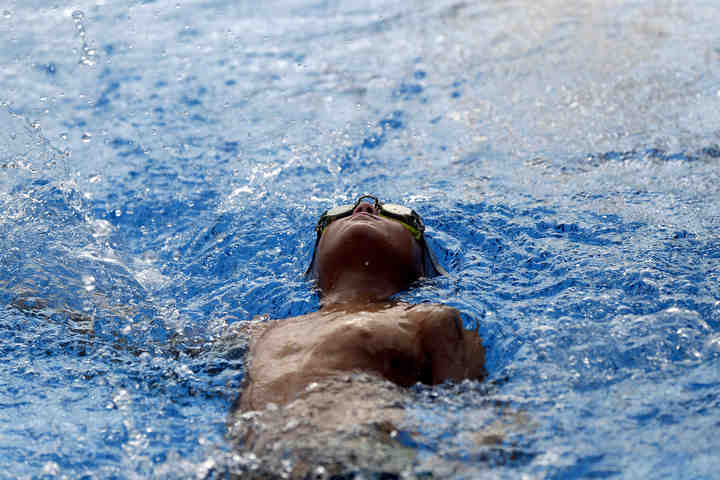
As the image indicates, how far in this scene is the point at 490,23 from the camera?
33.9 ft

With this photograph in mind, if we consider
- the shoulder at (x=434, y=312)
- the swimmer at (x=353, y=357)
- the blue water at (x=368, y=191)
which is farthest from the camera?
the shoulder at (x=434, y=312)

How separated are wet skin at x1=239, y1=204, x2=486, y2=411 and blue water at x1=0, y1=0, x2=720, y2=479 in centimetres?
16

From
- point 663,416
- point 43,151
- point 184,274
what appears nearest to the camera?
point 663,416

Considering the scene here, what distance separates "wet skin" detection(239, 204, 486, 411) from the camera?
328 cm

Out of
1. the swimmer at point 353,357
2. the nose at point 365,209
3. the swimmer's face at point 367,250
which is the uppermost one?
the nose at point 365,209

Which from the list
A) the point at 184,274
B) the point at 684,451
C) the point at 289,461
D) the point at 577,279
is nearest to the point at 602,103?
the point at 577,279

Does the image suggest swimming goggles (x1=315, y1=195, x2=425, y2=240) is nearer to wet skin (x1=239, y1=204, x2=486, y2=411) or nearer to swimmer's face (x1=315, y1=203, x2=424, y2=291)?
swimmer's face (x1=315, y1=203, x2=424, y2=291)

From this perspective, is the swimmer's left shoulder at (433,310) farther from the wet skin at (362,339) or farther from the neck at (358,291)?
the neck at (358,291)

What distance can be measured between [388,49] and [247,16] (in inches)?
95.3

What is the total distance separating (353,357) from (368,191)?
10.2 feet

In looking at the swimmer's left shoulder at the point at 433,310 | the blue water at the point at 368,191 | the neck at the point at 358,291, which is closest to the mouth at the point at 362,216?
the neck at the point at 358,291

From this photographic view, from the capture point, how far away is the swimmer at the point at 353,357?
9.27ft

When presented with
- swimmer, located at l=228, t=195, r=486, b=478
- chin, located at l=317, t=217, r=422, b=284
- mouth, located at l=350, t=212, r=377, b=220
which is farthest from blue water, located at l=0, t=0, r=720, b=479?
mouth, located at l=350, t=212, r=377, b=220

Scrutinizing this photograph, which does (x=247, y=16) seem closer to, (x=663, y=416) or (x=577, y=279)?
(x=577, y=279)
